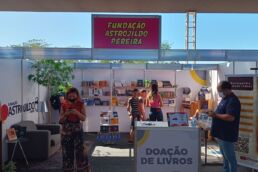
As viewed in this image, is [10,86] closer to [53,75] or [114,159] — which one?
[53,75]

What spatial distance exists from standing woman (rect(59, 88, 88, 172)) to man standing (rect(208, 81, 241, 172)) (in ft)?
6.29

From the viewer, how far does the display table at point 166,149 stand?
15.1ft

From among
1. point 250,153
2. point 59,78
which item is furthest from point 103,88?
point 250,153

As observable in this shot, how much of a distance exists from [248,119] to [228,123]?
1009 millimetres

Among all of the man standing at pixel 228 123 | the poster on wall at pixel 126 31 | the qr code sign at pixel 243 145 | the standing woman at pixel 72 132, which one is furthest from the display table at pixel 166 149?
the poster on wall at pixel 126 31

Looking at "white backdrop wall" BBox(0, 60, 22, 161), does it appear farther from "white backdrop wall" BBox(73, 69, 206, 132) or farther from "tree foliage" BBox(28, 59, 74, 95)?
"white backdrop wall" BBox(73, 69, 206, 132)

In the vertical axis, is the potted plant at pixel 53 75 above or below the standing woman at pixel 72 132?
above

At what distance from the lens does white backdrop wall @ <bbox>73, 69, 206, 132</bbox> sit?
11422 millimetres

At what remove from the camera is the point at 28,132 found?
283 inches

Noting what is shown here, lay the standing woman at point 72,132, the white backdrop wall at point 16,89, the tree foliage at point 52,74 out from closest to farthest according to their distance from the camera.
Result: the standing woman at point 72,132 → the white backdrop wall at point 16,89 → the tree foliage at point 52,74

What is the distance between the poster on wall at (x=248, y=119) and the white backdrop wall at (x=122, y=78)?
17.8 ft
